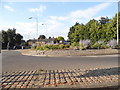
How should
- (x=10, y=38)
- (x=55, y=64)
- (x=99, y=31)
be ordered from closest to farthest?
1. (x=55, y=64)
2. (x=99, y=31)
3. (x=10, y=38)

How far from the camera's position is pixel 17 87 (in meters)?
4.62

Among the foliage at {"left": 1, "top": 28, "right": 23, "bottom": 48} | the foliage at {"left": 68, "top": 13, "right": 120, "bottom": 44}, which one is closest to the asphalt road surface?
the foliage at {"left": 68, "top": 13, "right": 120, "bottom": 44}

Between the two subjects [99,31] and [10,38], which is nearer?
[99,31]

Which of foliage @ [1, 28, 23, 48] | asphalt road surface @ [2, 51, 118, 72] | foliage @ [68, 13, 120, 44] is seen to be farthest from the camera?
foliage @ [1, 28, 23, 48]

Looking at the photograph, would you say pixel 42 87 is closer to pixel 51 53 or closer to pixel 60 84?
pixel 60 84

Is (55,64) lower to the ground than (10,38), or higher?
lower

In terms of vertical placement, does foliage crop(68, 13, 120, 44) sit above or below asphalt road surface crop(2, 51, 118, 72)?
above

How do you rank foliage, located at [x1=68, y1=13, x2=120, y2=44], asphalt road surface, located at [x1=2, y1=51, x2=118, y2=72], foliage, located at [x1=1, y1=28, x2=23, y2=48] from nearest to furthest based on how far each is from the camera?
asphalt road surface, located at [x1=2, y1=51, x2=118, y2=72] < foliage, located at [x1=68, y1=13, x2=120, y2=44] < foliage, located at [x1=1, y1=28, x2=23, y2=48]

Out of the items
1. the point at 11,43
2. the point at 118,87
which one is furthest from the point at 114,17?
the point at 11,43

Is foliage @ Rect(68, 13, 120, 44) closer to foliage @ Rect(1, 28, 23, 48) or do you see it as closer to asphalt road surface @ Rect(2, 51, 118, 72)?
asphalt road surface @ Rect(2, 51, 118, 72)

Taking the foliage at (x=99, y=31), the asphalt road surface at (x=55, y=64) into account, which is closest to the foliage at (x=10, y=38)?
the foliage at (x=99, y=31)

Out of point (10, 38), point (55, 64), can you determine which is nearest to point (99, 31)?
point (55, 64)

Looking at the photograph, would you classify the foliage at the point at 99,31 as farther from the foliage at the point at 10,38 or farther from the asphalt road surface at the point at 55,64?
the foliage at the point at 10,38

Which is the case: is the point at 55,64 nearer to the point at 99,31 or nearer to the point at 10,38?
the point at 99,31
